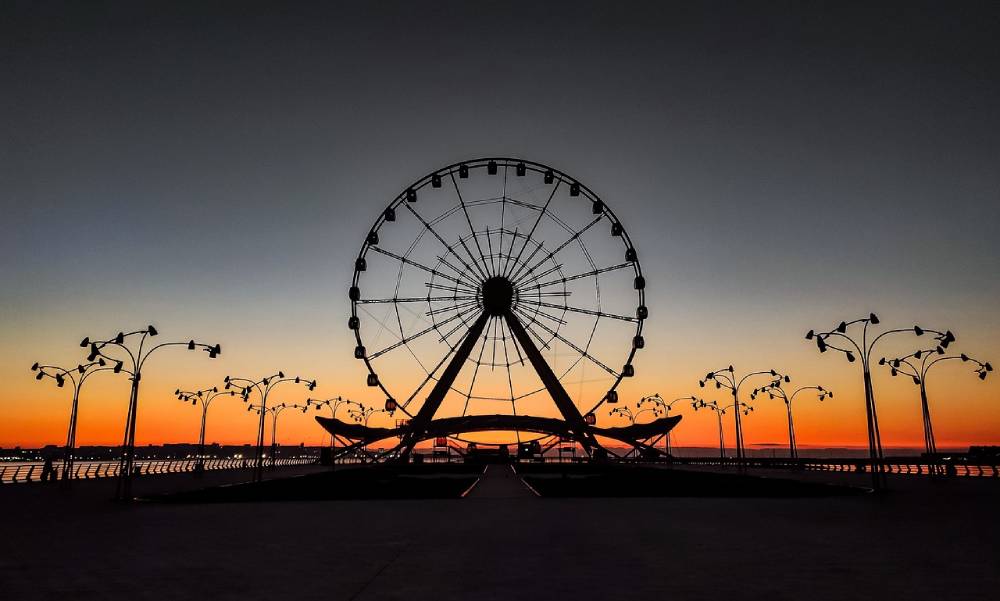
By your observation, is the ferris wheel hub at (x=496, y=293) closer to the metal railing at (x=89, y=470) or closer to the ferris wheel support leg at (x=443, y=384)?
the ferris wheel support leg at (x=443, y=384)

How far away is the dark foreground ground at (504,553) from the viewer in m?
9.70

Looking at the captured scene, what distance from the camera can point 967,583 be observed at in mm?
10031

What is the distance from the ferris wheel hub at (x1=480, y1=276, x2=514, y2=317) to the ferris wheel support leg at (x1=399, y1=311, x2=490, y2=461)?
1.19m

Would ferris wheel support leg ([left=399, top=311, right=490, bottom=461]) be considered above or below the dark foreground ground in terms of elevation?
above

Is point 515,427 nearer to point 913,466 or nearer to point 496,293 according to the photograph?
point 496,293

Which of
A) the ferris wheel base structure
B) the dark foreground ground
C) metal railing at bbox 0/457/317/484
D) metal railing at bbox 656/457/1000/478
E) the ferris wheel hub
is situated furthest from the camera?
the ferris wheel base structure

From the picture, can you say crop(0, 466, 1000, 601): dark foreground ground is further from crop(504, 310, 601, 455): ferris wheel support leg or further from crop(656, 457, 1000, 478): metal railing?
crop(504, 310, 601, 455): ferris wheel support leg

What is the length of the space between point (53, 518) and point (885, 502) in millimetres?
26234

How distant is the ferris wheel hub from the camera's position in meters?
51.0

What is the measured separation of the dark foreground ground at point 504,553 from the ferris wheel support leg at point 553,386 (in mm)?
29991

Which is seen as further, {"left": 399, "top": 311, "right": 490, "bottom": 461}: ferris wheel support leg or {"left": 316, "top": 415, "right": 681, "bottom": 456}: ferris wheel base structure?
{"left": 316, "top": 415, "right": 681, "bottom": 456}: ferris wheel base structure

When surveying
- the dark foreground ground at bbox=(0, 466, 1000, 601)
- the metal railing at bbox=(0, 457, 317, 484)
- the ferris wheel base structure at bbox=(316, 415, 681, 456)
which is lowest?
the dark foreground ground at bbox=(0, 466, 1000, 601)

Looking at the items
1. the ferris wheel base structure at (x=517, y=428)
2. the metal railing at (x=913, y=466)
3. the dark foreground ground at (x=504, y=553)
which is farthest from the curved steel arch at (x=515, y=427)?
the dark foreground ground at (x=504, y=553)

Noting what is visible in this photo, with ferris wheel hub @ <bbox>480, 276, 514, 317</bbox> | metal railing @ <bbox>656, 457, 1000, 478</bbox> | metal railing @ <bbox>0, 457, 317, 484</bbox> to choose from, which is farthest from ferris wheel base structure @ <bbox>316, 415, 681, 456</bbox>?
ferris wheel hub @ <bbox>480, 276, 514, 317</bbox>
